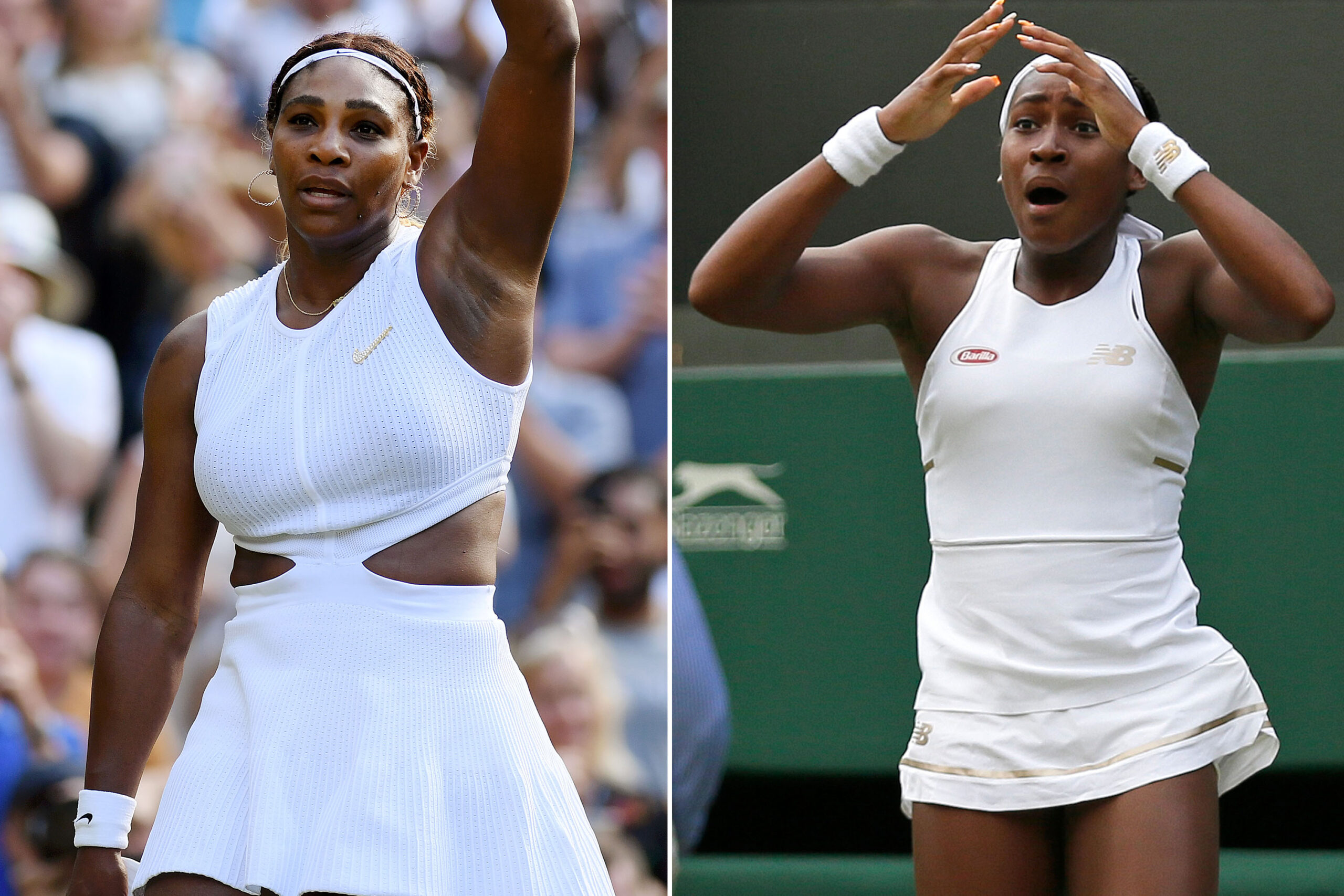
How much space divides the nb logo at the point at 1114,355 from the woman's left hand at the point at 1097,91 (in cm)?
30

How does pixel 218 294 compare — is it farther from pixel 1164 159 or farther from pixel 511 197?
A: pixel 1164 159

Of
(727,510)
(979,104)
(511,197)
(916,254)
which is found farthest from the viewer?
(727,510)

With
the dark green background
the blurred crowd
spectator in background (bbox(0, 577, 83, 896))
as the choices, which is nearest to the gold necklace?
the blurred crowd

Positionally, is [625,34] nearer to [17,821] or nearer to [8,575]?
[8,575]

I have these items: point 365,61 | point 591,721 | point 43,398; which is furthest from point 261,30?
point 365,61

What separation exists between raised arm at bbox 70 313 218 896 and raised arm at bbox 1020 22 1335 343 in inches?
49.8

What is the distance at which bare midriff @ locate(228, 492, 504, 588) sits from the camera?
1.77 metres

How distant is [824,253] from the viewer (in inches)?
99.2

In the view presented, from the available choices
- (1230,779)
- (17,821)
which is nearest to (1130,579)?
(1230,779)

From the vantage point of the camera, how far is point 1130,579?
7.47 ft

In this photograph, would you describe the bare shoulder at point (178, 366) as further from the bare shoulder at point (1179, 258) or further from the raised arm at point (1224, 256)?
the bare shoulder at point (1179, 258)

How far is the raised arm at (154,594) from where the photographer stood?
1979mm

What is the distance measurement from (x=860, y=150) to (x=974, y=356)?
347 millimetres

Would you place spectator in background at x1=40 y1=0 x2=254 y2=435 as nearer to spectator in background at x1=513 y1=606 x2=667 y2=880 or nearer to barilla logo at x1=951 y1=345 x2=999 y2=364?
spectator in background at x1=513 y1=606 x2=667 y2=880
